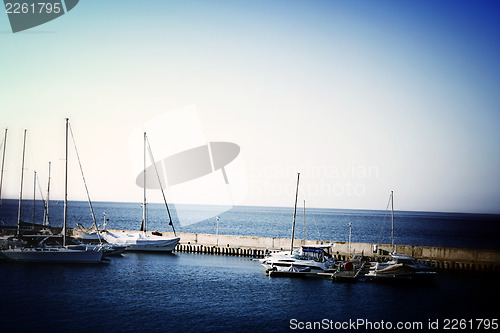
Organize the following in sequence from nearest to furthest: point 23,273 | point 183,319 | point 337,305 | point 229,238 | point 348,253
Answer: point 183,319, point 337,305, point 23,273, point 348,253, point 229,238

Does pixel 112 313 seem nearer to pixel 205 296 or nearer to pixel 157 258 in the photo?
pixel 205 296

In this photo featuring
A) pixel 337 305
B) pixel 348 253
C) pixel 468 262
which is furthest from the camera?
pixel 348 253

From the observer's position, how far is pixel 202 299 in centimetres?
3984

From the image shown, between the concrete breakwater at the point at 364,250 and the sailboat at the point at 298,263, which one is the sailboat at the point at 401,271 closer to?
the sailboat at the point at 298,263

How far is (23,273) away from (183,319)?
24.4 metres

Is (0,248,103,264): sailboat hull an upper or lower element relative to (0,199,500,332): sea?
upper

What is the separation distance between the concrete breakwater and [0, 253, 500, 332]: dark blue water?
11.4 feet

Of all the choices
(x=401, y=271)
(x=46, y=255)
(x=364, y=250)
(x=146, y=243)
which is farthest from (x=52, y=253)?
(x=401, y=271)

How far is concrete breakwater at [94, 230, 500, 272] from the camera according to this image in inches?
2128

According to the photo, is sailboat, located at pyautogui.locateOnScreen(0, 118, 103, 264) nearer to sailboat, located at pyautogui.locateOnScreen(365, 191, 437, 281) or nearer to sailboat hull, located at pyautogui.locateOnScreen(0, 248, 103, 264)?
sailboat hull, located at pyautogui.locateOnScreen(0, 248, 103, 264)

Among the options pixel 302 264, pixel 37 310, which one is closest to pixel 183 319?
pixel 37 310

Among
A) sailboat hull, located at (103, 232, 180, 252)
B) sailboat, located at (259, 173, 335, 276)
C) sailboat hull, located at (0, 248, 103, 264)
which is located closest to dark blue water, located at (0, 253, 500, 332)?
sailboat hull, located at (0, 248, 103, 264)

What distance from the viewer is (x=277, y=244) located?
212ft

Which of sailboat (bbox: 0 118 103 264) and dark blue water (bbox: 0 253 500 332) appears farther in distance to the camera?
sailboat (bbox: 0 118 103 264)
